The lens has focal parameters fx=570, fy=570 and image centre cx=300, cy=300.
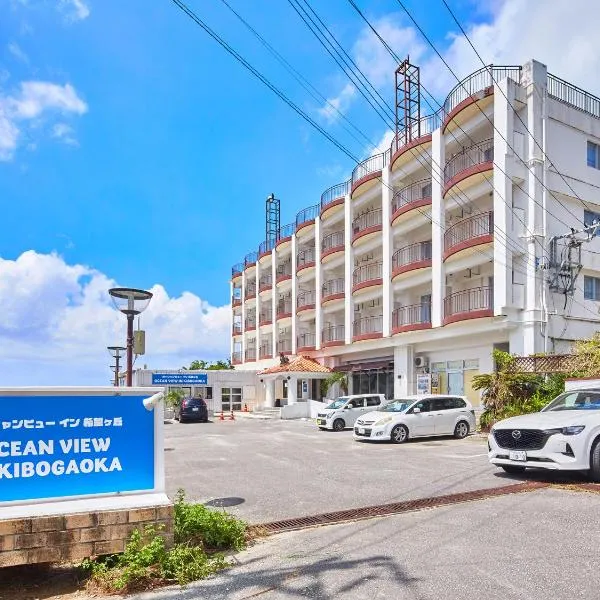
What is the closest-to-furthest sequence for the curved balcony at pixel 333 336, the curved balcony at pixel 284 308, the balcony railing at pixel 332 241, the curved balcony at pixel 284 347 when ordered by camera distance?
the curved balcony at pixel 333 336, the balcony railing at pixel 332 241, the curved balcony at pixel 284 347, the curved balcony at pixel 284 308

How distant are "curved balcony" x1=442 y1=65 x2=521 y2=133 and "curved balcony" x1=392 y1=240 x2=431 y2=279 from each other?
6.18 m

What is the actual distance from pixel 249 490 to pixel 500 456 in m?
4.41

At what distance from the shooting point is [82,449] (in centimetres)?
567

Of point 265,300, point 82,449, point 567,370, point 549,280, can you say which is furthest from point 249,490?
point 265,300

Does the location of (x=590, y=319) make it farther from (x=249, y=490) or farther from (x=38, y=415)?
(x=38, y=415)

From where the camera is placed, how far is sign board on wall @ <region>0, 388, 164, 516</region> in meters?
5.38

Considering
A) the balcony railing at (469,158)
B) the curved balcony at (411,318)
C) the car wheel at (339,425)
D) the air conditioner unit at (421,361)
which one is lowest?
the car wheel at (339,425)

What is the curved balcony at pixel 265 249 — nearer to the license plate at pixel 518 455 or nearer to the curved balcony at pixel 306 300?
the curved balcony at pixel 306 300

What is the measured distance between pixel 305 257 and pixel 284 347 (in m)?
7.99

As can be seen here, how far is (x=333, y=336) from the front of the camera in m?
39.0

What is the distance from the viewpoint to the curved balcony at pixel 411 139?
2944 cm

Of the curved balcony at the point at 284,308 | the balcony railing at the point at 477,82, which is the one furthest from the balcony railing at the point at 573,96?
the curved balcony at the point at 284,308

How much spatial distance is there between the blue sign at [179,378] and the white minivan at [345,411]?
19.5 metres

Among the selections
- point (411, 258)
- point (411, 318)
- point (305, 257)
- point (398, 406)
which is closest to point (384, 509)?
point (398, 406)
